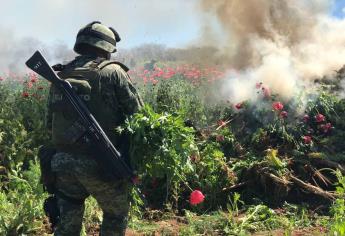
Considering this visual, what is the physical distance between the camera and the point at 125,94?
3.84 metres

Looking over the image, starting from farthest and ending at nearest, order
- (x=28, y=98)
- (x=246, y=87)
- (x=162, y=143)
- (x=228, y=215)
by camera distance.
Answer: (x=246, y=87), (x=28, y=98), (x=228, y=215), (x=162, y=143)

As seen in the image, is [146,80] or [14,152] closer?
[14,152]

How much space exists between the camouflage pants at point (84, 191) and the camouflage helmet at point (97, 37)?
874 mm

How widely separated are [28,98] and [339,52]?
6767 mm

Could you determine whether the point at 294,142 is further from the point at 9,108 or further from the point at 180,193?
the point at 9,108

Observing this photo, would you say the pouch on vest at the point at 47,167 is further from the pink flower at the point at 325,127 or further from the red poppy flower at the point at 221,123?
the pink flower at the point at 325,127

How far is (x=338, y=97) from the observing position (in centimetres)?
800

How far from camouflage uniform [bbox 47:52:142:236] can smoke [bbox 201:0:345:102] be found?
5.75 metres

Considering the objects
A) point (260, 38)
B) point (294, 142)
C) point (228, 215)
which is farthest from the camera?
point (260, 38)

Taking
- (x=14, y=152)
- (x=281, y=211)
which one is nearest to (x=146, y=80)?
(x=14, y=152)

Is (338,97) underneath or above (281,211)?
above

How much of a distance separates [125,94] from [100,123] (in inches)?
11.6

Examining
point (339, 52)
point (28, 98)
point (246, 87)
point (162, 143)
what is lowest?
point (162, 143)

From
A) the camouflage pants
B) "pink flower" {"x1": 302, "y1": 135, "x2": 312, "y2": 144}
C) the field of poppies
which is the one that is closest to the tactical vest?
the camouflage pants
